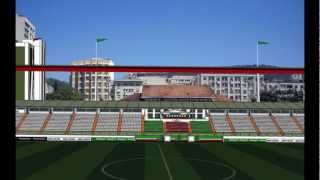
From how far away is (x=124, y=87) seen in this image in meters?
171

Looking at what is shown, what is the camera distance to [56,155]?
2952cm

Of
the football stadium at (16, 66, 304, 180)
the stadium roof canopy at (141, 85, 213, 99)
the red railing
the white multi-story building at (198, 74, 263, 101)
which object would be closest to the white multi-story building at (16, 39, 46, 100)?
the football stadium at (16, 66, 304, 180)

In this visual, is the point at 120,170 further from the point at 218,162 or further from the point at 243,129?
the point at 243,129

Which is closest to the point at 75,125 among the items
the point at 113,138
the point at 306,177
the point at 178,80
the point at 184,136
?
the point at 113,138

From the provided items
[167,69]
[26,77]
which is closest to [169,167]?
[167,69]

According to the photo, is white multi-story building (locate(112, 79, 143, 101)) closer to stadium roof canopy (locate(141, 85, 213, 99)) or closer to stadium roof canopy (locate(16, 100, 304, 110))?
stadium roof canopy (locate(141, 85, 213, 99))

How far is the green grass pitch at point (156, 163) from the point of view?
2127 cm

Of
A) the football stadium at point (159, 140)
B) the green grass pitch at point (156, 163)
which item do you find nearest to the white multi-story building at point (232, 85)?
the football stadium at point (159, 140)

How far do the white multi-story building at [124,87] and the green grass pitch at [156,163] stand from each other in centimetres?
13473

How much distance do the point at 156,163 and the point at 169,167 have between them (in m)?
1.91

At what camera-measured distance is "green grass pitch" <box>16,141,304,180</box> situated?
69.8 feet

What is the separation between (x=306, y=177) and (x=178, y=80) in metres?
196

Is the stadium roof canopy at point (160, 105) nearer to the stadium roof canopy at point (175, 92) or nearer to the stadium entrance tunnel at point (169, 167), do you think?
the stadium entrance tunnel at point (169, 167)

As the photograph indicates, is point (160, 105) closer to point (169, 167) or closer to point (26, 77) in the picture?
point (26, 77)
